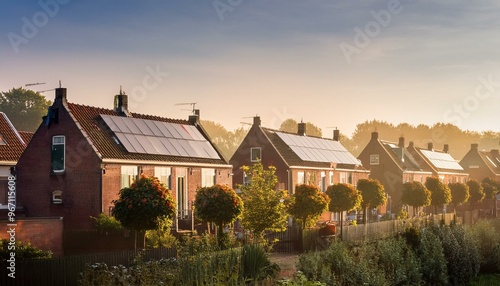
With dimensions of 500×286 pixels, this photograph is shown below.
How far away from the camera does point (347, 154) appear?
238ft

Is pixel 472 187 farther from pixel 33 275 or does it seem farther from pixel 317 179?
pixel 33 275

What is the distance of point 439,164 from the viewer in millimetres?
95188

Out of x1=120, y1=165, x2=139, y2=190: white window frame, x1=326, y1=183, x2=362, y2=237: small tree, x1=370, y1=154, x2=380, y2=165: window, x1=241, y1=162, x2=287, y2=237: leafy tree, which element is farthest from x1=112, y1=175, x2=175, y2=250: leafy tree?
x1=370, y1=154, x2=380, y2=165: window

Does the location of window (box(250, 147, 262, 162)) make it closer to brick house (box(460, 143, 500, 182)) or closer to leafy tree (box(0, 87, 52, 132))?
leafy tree (box(0, 87, 52, 132))

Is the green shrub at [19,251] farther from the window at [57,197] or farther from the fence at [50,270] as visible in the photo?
the window at [57,197]

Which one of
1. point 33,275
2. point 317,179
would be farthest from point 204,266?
point 317,179

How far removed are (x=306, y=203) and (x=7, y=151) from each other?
64.4 ft

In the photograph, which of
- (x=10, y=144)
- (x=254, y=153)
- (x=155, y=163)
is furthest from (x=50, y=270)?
(x=254, y=153)

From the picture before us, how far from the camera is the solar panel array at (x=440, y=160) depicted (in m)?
94.2

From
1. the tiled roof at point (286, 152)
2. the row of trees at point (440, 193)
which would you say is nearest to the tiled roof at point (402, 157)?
the row of trees at point (440, 193)

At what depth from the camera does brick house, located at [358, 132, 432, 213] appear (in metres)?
79.6

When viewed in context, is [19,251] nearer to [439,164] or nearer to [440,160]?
[439,164]

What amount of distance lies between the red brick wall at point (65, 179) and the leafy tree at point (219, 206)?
6.82 metres

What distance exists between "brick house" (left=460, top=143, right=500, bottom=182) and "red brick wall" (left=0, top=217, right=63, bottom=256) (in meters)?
89.0
